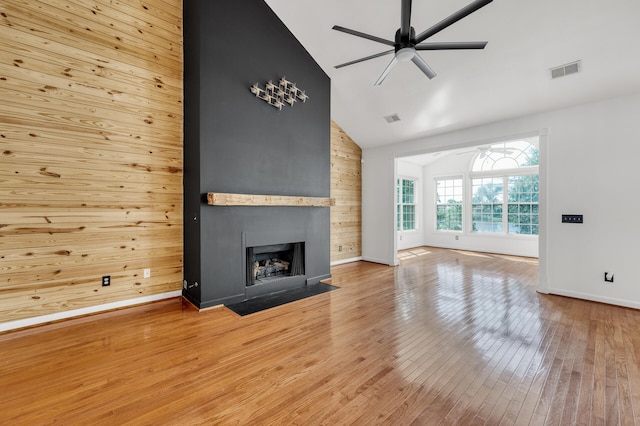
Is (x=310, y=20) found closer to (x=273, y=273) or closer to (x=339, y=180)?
(x=339, y=180)

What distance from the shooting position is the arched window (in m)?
7.10

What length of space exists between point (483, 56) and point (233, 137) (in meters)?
3.43

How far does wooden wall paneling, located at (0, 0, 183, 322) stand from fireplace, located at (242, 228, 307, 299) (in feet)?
3.15

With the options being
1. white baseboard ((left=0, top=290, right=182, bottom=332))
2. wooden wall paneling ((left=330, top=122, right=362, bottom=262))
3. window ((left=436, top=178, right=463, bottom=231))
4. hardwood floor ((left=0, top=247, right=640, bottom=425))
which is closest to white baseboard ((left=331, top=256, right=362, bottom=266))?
wooden wall paneling ((left=330, top=122, right=362, bottom=262))

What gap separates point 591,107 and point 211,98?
16.8ft

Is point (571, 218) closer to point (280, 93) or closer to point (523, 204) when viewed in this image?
point (523, 204)

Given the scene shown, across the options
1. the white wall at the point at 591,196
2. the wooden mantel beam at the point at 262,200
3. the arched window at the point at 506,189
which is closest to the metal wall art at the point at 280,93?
the wooden mantel beam at the point at 262,200

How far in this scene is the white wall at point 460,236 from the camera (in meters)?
7.14

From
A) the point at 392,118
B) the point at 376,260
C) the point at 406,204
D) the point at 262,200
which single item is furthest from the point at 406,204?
the point at 262,200

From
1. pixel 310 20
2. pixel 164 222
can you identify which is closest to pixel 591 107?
pixel 310 20

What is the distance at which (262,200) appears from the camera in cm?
375

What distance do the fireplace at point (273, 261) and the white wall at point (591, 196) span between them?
3.75 m

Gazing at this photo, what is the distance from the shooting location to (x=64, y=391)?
1867 mm

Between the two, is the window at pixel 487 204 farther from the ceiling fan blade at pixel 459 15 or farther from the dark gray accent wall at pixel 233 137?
the ceiling fan blade at pixel 459 15
